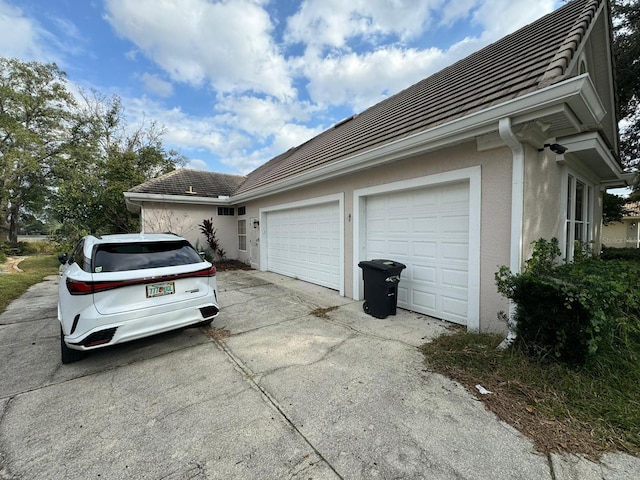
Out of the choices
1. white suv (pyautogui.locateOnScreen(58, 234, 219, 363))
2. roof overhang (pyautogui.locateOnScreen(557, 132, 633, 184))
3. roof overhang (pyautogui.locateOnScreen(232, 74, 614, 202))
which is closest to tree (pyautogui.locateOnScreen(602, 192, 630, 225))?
roof overhang (pyautogui.locateOnScreen(557, 132, 633, 184))

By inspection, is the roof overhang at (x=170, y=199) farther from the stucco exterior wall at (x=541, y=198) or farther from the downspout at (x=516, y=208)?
the stucco exterior wall at (x=541, y=198)

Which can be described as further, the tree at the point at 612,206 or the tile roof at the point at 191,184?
the tree at the point at 612,206

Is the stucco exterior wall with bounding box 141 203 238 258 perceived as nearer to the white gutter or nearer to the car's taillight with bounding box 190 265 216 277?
the white gutter

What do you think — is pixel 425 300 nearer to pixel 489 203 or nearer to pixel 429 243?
pixel 429 243

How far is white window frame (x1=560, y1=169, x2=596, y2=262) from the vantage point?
490 cm

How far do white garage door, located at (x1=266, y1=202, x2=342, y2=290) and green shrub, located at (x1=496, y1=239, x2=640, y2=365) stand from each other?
3863 millimetres

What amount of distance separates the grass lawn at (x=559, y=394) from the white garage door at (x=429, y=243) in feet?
4.06

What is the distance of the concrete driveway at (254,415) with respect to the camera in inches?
70.4

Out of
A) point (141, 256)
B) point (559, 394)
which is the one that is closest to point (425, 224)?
point (559, 394)

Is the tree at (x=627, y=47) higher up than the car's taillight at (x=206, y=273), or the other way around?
the tree at (x=627, y=47)

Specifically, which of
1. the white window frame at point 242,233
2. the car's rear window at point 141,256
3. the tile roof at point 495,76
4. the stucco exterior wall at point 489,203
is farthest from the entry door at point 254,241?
the stucco exterior wall at point 489,203

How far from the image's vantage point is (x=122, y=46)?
30.6ft

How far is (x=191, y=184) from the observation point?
12.4 meters

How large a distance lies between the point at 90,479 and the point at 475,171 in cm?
513
